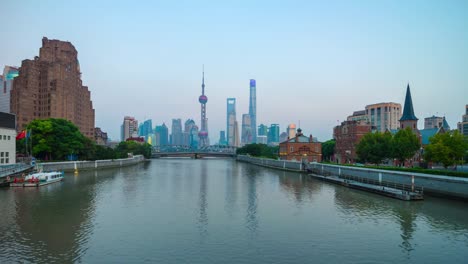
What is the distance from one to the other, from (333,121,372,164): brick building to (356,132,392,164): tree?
2561cm

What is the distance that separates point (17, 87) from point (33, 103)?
11048 millimetres

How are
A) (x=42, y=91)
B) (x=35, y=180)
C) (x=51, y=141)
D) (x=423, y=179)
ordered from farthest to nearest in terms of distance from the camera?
(x=42, y=91) → (x=51, y=141) → (x=35, y=180) → (x=423, y=179)

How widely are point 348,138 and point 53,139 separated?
94.6 m

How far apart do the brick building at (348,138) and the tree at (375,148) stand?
2561 centimetres

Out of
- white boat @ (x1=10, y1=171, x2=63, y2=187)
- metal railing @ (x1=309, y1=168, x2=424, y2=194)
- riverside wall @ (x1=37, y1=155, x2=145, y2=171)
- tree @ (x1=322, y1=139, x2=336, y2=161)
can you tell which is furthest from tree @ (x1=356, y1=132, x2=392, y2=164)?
riverside wall @ (x1=37, y1=155, x2=145, y2=171)

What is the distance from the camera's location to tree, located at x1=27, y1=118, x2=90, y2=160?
9650cm

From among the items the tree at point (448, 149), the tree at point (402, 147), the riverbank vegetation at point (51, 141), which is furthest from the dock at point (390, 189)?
the riverbank vegetation at point (51, 141)

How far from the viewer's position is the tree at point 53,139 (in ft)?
317

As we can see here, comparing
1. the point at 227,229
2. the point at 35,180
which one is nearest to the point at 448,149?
the point at 227,229

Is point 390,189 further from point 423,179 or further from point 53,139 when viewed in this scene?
point 53,139

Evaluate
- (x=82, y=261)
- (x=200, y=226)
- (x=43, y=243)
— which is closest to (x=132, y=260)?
(x=82, y=261)

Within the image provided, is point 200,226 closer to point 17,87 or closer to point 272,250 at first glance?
point 272,250

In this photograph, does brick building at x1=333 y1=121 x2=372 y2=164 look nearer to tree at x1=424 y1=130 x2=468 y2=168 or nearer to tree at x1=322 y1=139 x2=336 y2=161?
tree at x1=322 y1=139 x2=336 y2=161

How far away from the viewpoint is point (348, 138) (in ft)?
419
